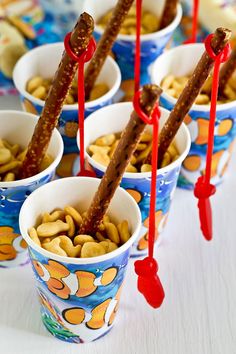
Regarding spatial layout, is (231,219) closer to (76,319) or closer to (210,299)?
(210,299)

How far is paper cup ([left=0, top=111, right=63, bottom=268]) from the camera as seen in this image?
68cm

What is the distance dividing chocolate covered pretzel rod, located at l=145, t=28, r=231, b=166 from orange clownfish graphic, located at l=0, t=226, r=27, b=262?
6.5 inches

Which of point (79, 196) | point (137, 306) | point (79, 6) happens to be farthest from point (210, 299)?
point (79, 6)

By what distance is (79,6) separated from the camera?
1040 mm

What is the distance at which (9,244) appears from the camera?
0.73 metres

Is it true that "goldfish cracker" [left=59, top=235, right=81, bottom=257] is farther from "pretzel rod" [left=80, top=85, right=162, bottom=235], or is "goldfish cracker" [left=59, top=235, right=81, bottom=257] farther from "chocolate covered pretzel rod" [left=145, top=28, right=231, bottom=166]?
"chocolate covered pretzel rod" [left=145, top=28, right=231, bottom=166]

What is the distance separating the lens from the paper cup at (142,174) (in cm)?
70

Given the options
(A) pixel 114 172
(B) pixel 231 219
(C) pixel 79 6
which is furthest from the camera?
(C) pixel 79 6

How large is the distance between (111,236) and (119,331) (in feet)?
0.34

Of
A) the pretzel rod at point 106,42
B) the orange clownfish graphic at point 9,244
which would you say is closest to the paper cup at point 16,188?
the orange clownfish graphic at point 9,244

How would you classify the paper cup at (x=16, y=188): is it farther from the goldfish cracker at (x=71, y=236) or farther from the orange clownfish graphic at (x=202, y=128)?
the orange clownfish graphic at (x=202, y=128)

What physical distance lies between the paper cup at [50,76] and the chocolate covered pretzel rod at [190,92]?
115 mm

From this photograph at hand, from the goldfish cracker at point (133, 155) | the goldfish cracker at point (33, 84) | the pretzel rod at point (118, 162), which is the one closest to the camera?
the pretzel rod at point (118, 162)

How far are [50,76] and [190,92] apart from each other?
0.28 metres
